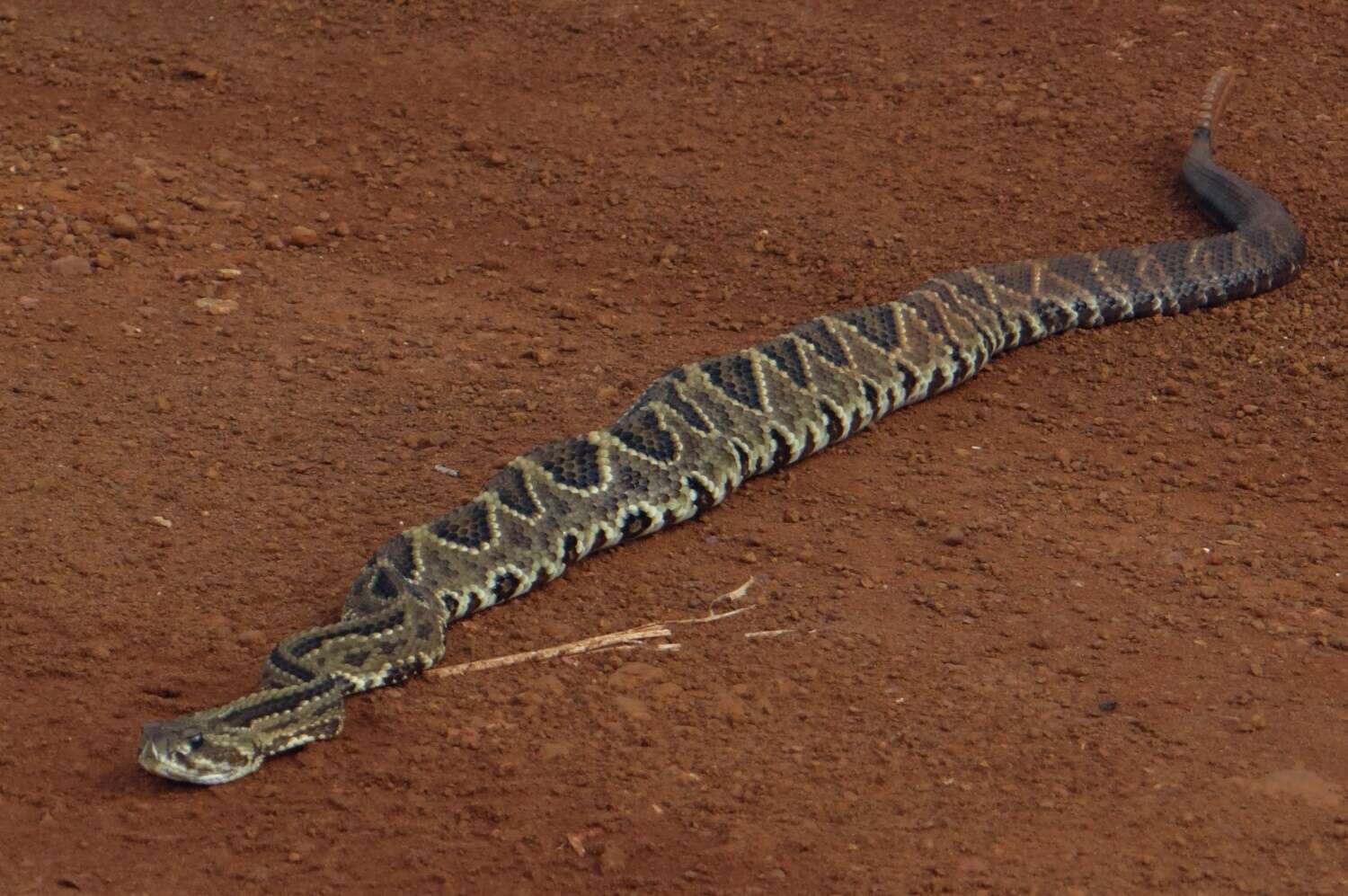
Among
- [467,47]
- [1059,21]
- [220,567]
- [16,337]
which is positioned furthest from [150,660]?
[1059,21]

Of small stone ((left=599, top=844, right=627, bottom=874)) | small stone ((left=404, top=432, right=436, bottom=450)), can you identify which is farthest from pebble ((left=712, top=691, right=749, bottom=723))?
small stone ((left=404, top=432, right=436, bottom=450))

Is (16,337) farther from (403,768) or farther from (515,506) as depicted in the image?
(403,768)

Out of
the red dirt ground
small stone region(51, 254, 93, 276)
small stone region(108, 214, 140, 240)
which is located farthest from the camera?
small stone region(108, 214, 140, 240)

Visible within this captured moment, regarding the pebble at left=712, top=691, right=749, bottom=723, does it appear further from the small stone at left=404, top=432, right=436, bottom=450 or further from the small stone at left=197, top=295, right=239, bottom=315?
the small stone at left=197, top=295, right=239, bottom=315

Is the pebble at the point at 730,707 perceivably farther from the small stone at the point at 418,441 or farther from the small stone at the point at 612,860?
the small stone at the point at 418,441

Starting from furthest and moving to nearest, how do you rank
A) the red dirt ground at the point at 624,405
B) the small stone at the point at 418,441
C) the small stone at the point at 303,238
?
the small stone at the point at 303,238, the small stone at the point at 418,441, the red dirt ground at the point at 624,405

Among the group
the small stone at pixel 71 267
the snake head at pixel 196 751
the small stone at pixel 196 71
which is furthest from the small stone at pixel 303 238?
the snake head at pixel 196 751
